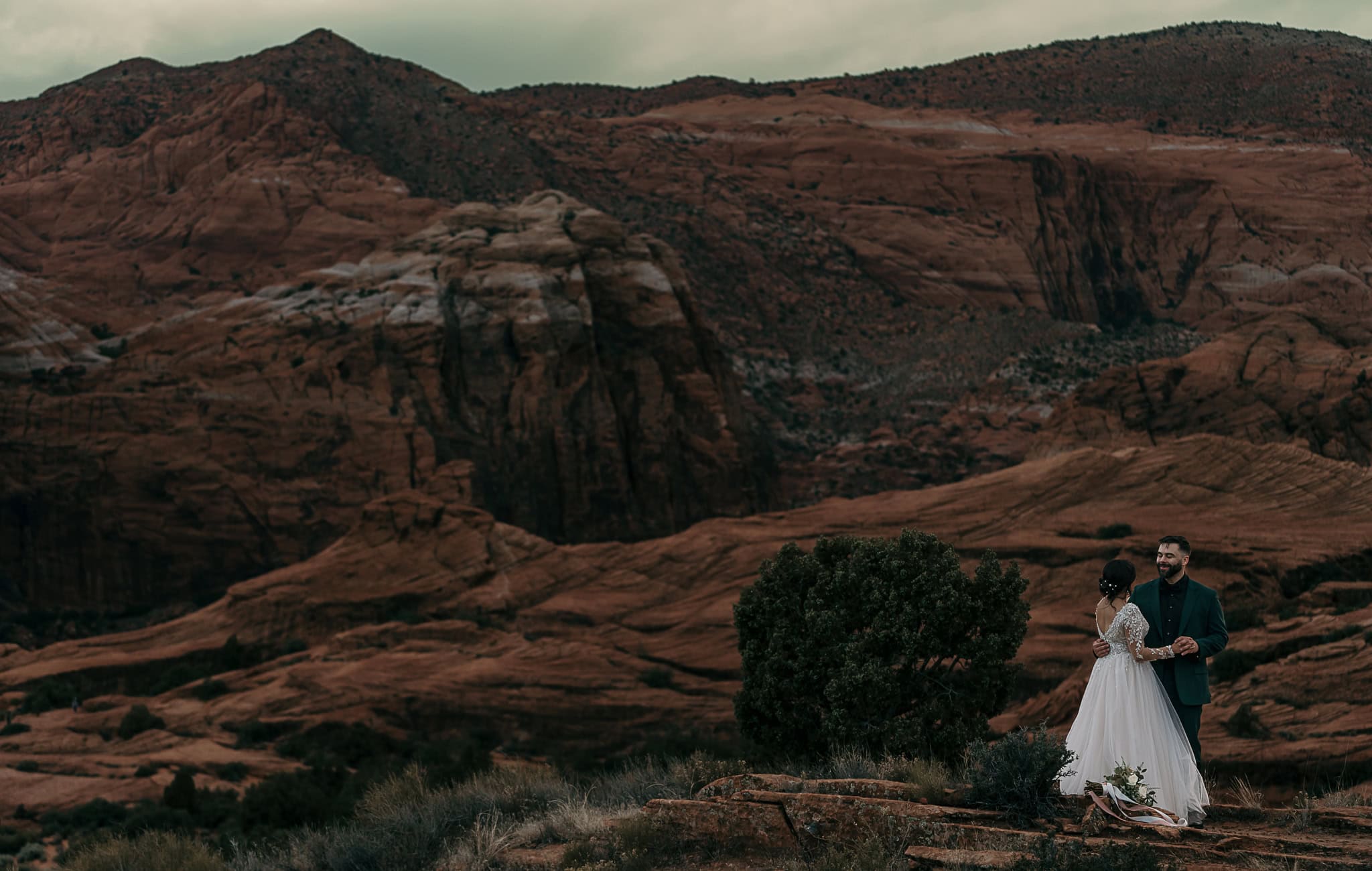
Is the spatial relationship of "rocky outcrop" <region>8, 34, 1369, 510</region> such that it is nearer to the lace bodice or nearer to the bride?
the bride

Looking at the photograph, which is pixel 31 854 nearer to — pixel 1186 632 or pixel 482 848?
pixel 482 848

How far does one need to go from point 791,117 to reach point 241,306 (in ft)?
198

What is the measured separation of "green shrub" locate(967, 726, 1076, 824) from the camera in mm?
8477

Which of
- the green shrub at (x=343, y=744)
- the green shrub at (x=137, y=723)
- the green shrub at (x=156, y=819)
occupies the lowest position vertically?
the green shrub at (x=343, y=744)

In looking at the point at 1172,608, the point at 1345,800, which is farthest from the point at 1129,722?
the point at 1345,800

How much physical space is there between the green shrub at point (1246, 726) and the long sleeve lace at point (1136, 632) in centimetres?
1339

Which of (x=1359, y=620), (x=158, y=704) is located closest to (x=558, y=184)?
(x=158, y=704)

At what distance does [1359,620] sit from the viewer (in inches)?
931

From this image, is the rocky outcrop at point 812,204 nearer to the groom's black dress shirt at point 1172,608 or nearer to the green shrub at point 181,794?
the green shrub at point 181,794

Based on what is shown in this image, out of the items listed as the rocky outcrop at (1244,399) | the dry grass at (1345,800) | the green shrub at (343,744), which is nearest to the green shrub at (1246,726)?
the dry grass at (1345,800)

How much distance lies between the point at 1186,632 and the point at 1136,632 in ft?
1.16

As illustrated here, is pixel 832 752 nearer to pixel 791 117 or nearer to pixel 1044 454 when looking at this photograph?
pixel 1044 454

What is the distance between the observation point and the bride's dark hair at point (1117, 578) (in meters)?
8.47

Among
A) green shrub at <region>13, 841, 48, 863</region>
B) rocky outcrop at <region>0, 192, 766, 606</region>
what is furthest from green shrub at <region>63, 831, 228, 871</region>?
rocky outcrop at <region>0, 192, 766, 606</region>
